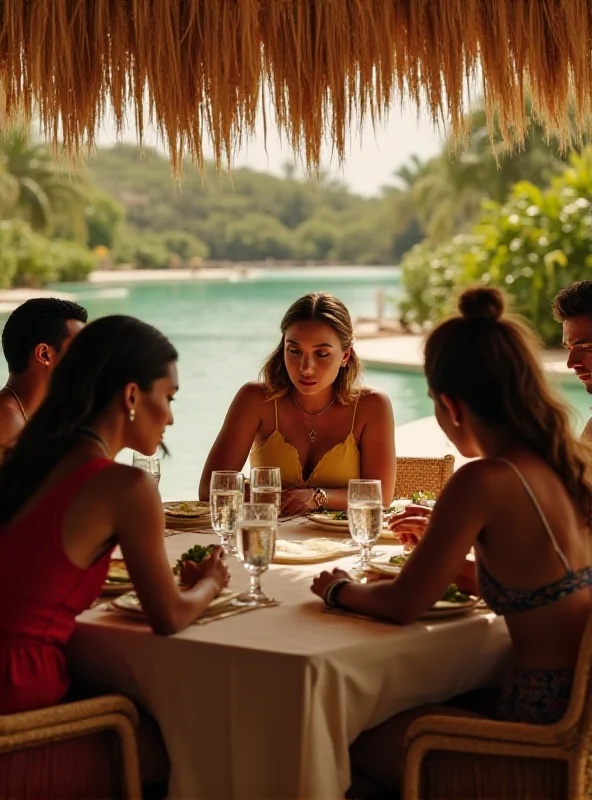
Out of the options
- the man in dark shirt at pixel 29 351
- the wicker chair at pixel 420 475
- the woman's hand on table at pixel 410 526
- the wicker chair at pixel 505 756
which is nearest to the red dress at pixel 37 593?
the wicker chair at pixel 505 756

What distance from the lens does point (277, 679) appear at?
220 cm

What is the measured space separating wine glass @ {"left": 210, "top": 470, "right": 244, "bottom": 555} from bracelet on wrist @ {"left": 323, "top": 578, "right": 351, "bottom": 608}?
386 millimetres

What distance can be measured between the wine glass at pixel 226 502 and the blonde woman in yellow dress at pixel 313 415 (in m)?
1.07

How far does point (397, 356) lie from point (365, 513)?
46.7ft

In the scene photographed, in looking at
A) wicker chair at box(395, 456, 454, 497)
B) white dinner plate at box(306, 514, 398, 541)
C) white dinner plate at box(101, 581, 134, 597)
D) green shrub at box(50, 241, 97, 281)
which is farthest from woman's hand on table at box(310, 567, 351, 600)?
green shrub at box(50, 241, 97, 281)

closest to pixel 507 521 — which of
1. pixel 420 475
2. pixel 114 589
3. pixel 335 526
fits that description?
pixel 114 589

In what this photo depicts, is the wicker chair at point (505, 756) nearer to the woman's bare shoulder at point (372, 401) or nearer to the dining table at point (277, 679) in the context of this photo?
the dining table at point (277, 679)

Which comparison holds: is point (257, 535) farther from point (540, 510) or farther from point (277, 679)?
point (540, 510)

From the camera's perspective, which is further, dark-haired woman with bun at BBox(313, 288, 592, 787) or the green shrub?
the green shrub

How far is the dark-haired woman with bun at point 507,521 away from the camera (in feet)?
7.66

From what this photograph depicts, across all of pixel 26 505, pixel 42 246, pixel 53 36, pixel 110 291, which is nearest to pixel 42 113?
pixel 53 36

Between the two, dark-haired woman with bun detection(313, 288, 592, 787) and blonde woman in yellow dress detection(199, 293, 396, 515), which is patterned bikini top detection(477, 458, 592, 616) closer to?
dark-haired woman with bun detection(313, 288, 592, 787)

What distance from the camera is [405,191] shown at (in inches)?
2327

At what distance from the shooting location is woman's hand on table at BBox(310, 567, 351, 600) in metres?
2.57
